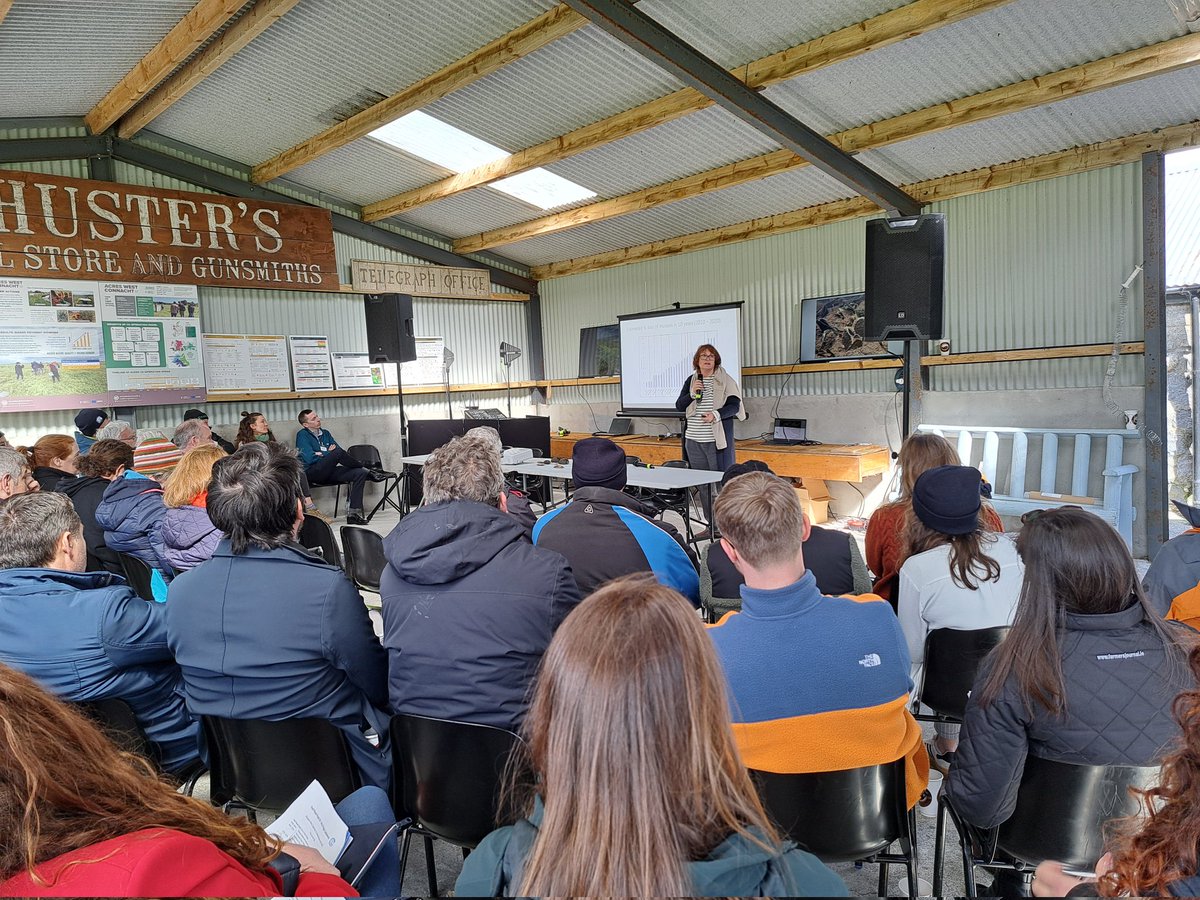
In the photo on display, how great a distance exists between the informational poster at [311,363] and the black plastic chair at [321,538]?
15.9ft

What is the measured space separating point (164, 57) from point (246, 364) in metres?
3.29

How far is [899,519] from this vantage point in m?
2.57

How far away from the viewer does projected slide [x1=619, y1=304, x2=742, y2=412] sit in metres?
7.39

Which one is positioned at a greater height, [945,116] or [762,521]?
[945,116]

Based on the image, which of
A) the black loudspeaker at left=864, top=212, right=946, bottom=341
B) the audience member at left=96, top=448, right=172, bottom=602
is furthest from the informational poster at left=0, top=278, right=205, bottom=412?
the black loudspeaker at left=864, top=212, right=946, bottom=341

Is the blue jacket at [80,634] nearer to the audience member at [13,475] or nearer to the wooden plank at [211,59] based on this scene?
the audience member at [13,475]

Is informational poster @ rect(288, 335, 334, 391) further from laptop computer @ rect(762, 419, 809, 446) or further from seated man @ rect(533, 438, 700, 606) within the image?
seated man @ rect(533, 438, 700, 606)

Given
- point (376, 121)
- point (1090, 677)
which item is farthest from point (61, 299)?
point (1090, 677)

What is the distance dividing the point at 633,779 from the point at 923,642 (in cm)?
165

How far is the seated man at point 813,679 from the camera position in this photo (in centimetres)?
137

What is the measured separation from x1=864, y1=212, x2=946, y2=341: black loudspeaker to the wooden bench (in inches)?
36.9

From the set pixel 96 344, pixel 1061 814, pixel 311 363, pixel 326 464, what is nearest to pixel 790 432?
pixel 326 464

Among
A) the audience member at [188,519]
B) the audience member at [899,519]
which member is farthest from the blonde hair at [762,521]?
the audience member at [188,519]

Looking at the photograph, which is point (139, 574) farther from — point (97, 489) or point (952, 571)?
point (952, 571)
